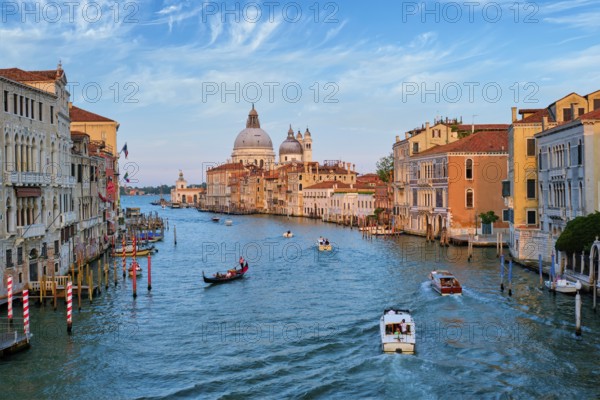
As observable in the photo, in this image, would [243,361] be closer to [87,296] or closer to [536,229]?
[87,296]

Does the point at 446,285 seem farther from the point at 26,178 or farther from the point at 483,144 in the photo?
the point at 483,144

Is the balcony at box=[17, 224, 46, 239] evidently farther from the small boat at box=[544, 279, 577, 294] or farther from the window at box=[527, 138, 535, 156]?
the window at box=[527, 138, 535, 156]

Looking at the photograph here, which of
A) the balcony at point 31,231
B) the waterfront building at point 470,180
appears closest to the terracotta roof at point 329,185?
the waterfront building at point 470,180

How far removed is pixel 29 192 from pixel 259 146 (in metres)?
95.5

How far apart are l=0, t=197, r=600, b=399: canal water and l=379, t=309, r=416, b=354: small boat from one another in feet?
0.76

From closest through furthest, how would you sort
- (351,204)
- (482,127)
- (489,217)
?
(489,217), (482,127), (351,204)

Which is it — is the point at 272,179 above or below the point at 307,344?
above

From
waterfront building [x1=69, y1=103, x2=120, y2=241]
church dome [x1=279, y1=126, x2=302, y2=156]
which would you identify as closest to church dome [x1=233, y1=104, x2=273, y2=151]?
church dome [x1=279, y1=126, x2=302, y2=156]

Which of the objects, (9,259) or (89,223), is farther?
(89,223)

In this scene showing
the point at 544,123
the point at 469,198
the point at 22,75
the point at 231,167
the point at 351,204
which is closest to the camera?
the point at 22,75

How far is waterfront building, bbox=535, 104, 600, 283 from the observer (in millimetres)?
18109

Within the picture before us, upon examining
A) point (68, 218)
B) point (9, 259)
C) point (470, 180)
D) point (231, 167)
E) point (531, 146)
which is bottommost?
point (9, 259)

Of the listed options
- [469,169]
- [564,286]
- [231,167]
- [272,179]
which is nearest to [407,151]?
[469,169]

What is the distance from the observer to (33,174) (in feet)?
58.5
